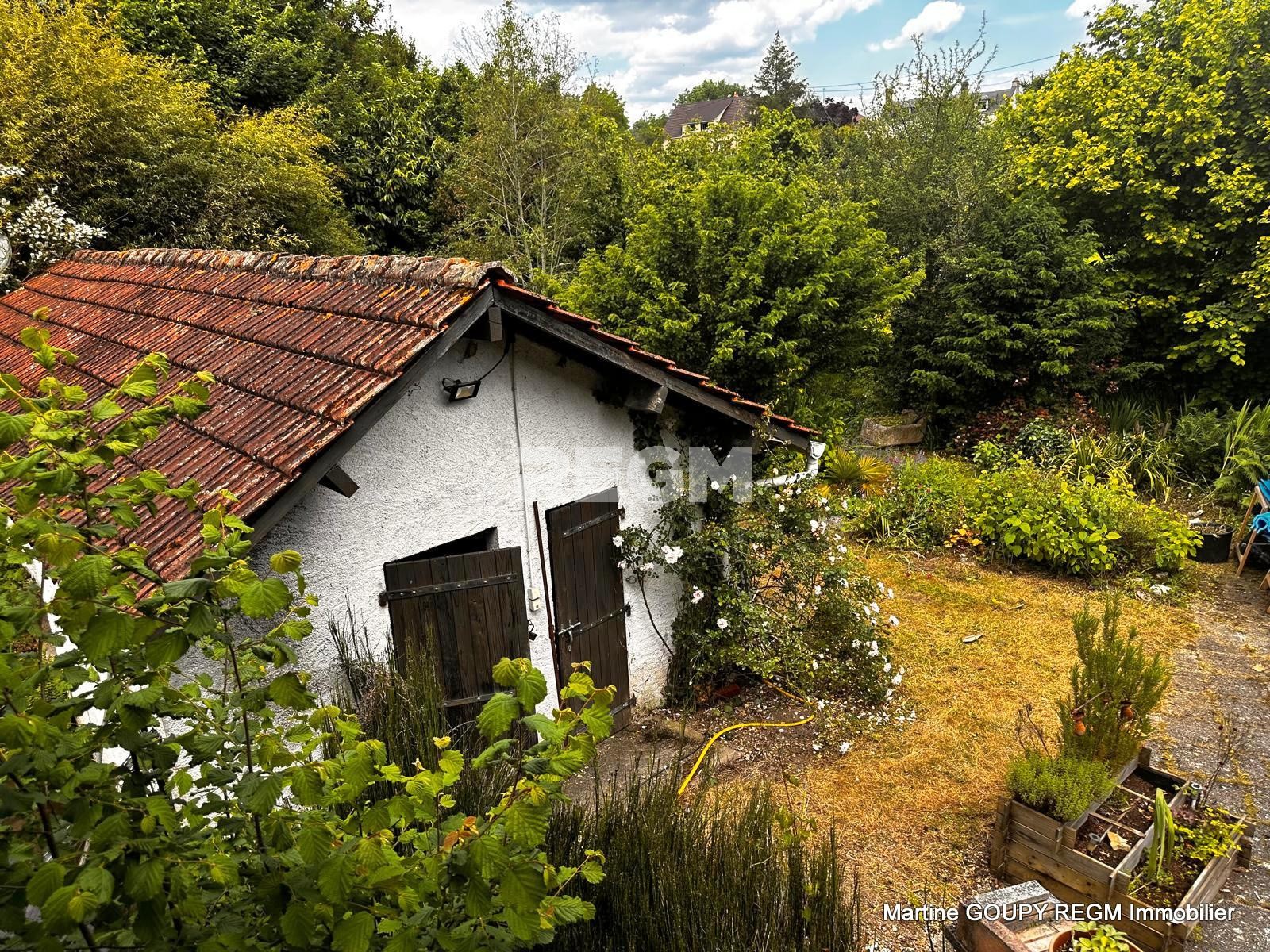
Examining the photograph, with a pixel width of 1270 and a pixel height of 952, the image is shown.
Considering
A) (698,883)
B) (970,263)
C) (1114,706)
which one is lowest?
(1114,706)

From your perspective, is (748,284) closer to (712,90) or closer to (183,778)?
(183,778)

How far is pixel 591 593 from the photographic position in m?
5.77

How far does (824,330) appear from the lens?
1078 centimetres

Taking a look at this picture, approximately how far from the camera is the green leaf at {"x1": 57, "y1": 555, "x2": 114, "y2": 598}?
137 centimetres

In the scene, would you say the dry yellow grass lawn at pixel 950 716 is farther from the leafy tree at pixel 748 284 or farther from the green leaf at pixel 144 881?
the green leaf at pixel 144 881

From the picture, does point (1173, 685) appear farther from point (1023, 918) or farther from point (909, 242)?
point (909, 242)

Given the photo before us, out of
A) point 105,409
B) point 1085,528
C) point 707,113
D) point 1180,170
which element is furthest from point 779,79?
point 105,409

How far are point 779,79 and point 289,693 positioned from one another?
43812 millimetres

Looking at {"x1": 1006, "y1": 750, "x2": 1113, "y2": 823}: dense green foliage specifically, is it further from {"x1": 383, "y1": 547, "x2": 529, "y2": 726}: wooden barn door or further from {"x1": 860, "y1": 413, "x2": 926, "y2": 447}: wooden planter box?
{"x1": 860, "y1": 413, "x2": 926, "y2": 447}: wooden planter box

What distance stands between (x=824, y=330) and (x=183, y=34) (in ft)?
55.0

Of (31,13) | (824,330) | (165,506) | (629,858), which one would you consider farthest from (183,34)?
(629,858)

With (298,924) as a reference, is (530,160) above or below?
above

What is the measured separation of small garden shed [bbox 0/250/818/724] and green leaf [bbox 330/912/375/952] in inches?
87.7

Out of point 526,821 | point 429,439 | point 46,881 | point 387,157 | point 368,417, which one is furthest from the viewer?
point 387,157
